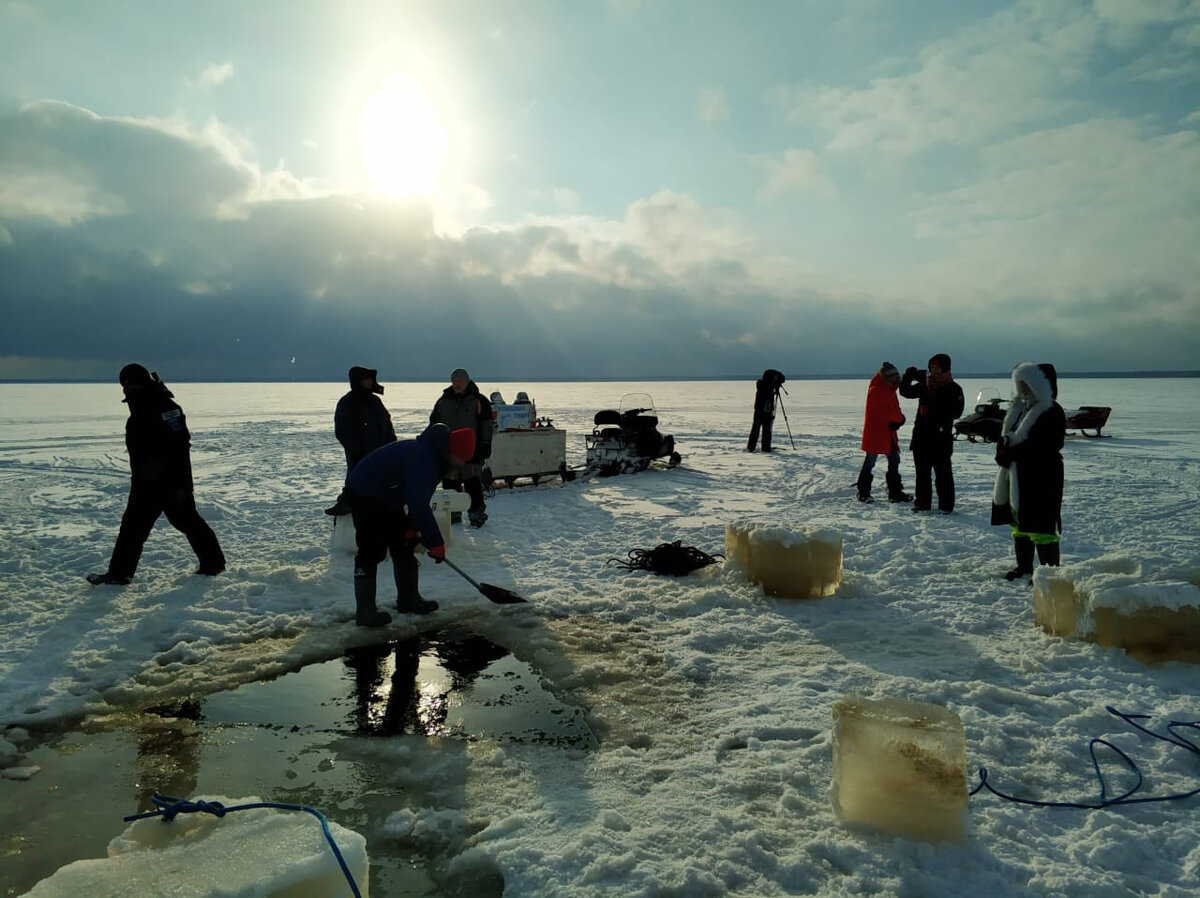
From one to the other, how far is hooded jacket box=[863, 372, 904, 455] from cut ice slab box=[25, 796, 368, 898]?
8.03m

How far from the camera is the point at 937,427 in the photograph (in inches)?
305

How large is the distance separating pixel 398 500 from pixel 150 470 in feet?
7.10

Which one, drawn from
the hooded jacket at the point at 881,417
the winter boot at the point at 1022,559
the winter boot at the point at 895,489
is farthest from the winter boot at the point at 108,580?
the winter boot at the point at 895,489

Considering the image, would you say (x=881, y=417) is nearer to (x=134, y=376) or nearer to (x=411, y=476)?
(x=411, y=476)

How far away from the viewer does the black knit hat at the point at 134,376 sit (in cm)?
504

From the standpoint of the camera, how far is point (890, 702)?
2682mm

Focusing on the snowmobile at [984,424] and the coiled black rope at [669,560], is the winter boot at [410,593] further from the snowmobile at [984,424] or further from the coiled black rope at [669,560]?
the snowmobile at [984,424]

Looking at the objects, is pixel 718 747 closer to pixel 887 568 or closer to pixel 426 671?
pixel 426 671

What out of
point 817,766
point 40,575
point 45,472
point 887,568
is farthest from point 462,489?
point 45,472

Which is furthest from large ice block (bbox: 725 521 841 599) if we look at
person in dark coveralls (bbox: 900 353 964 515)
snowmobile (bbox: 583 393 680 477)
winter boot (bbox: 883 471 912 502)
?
snowmobile (bbox: 583 393 680 477)

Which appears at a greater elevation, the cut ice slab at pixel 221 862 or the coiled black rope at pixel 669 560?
the cut ice slab at pixel 221 862

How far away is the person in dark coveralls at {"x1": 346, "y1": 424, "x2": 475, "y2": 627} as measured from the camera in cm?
451

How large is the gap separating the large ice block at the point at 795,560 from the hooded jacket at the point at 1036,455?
133 centimetres

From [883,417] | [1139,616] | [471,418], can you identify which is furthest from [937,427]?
[471,418]
